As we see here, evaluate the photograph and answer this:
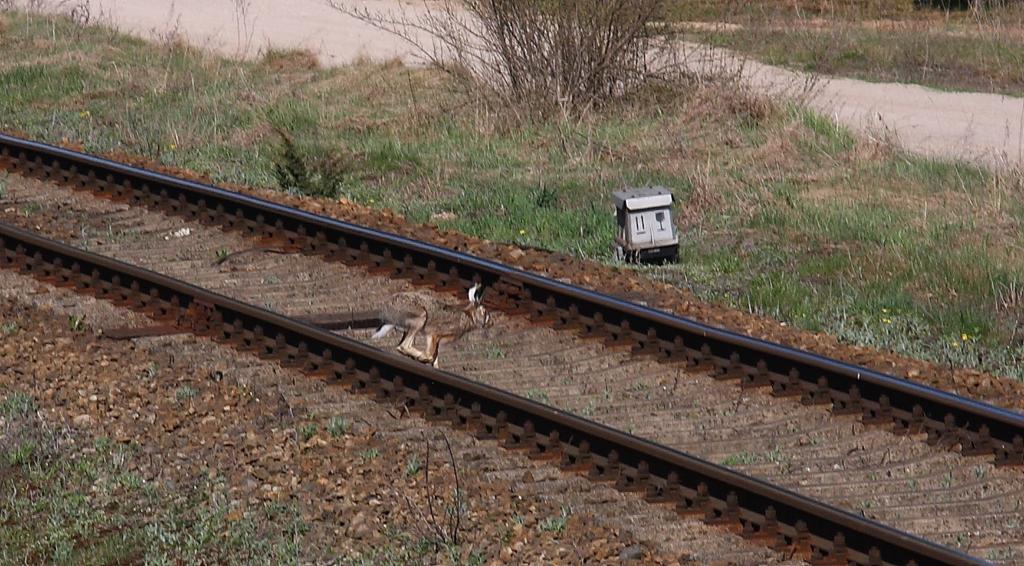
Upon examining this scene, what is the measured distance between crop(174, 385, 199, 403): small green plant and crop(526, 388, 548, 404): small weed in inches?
70.8

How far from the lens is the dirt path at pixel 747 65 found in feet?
59.8

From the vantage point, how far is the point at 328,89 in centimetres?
1958

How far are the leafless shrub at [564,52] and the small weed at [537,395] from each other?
345 inches

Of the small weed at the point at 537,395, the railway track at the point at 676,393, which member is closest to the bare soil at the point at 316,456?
the small weed at the point at 537,395

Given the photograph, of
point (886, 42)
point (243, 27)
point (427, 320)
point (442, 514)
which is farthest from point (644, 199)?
point (243, 27)

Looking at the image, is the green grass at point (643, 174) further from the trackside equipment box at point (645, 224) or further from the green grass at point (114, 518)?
the green grass at point (114, 518)

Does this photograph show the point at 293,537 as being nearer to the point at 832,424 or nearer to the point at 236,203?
the point at 832,424

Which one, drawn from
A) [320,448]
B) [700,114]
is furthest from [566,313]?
[700,114]

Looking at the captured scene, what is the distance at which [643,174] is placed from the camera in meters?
14.0

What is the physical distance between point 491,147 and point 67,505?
29.9 ft

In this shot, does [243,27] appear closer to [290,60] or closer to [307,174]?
[290,60]

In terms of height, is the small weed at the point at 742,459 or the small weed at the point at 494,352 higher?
the small weed at the point at 494,352

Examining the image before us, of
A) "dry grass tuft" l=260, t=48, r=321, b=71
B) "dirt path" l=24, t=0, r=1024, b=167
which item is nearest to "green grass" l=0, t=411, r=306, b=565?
"dirt path" l=24, t=0, r=1024, b=167

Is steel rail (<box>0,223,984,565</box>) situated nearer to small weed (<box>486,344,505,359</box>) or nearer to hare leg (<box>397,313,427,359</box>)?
hare leg (<box>397,313,427,359</box>)
